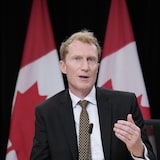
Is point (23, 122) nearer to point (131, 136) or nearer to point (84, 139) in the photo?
point (84, 139)

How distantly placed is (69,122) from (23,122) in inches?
53.0

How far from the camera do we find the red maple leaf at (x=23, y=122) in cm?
334

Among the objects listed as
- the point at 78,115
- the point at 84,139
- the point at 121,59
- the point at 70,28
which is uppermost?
the point at 70,28

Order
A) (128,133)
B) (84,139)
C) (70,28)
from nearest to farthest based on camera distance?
→ (128,133) → (84,139) → (70,28)

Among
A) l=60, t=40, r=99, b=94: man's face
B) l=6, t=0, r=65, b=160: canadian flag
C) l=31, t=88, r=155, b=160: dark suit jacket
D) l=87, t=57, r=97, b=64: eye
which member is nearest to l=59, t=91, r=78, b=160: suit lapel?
l=31, t=88, r=155, b=160: dark suit jacket

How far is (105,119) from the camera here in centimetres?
211

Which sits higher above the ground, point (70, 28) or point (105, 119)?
point (70, 28)

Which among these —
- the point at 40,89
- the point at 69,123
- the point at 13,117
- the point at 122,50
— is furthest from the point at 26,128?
the point at 69,123

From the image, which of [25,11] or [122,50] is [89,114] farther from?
[25,11]

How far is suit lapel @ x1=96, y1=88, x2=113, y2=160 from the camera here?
203cm

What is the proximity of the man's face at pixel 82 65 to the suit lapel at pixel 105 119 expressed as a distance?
117 millimetres

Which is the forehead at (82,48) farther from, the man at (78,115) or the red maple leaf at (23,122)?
the red maple leaf at (23,122)

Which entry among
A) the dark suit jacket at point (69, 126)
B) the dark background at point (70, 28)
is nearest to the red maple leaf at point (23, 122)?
the dark background at point (70, 28)

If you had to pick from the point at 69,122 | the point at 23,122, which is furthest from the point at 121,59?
the point at 69,122
